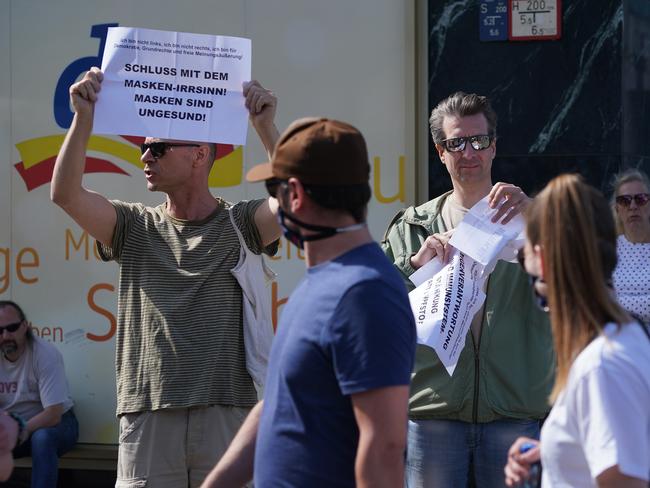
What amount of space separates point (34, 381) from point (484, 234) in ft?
11.9

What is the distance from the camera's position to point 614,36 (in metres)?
5.83

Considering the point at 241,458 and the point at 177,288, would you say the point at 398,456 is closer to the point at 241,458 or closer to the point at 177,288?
the point at 241,458

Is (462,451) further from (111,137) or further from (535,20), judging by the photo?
(111,137)

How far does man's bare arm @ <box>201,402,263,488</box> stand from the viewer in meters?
2.77

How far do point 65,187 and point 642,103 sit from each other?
3702 mm

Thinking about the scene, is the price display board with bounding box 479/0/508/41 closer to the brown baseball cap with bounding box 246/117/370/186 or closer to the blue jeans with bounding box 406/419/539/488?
the blue jeans with bounding box 406/419/539/488

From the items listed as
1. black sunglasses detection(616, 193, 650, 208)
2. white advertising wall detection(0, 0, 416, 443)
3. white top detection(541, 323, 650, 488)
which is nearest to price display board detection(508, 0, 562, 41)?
white advertising wall detection(0, 0, 416, 443)

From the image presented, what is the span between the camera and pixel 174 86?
389 cm

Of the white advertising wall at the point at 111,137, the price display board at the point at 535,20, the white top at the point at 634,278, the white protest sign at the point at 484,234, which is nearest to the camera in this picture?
the white protest sign at the point at 484,234

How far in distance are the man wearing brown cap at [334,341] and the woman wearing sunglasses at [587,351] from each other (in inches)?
13.4

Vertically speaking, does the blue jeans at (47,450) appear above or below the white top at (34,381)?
below

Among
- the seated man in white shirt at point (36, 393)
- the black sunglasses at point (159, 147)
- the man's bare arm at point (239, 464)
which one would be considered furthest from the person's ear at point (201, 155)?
the seated man in white shirt at point (36, 393)

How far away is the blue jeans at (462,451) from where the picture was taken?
378 cm

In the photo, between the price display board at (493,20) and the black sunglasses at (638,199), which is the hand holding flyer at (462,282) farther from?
the price display board at (493,20)
